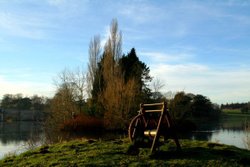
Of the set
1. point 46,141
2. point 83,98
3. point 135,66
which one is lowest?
point 46,141

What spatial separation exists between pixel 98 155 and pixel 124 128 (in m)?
31.9

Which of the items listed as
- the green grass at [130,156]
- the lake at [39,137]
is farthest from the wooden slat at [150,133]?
the lake at [39,137]

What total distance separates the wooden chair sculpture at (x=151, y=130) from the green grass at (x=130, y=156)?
28 centimetres

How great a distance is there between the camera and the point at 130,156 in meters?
10.4

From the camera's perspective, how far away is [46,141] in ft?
75.6

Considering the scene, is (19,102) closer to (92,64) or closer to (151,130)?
(92,64)

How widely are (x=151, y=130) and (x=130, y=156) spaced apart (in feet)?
5.16

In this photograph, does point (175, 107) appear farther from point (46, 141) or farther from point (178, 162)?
point (178, 162)

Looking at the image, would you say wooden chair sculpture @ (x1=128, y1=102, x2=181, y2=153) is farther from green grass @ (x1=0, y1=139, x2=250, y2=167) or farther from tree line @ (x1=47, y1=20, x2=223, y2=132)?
tree line @ (x1=47, y1=20, x2=223, y2=132)

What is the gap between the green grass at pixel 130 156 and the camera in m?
9.72

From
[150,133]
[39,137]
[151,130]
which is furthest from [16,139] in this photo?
[150,133]

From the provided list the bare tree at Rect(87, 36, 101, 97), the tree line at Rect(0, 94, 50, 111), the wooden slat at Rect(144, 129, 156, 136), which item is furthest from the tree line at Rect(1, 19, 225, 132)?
the tree line at Rect(0, 94, 50, 111)

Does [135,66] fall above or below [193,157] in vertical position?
above

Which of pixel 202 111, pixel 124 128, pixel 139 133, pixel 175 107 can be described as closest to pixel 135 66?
pixel 175 107
